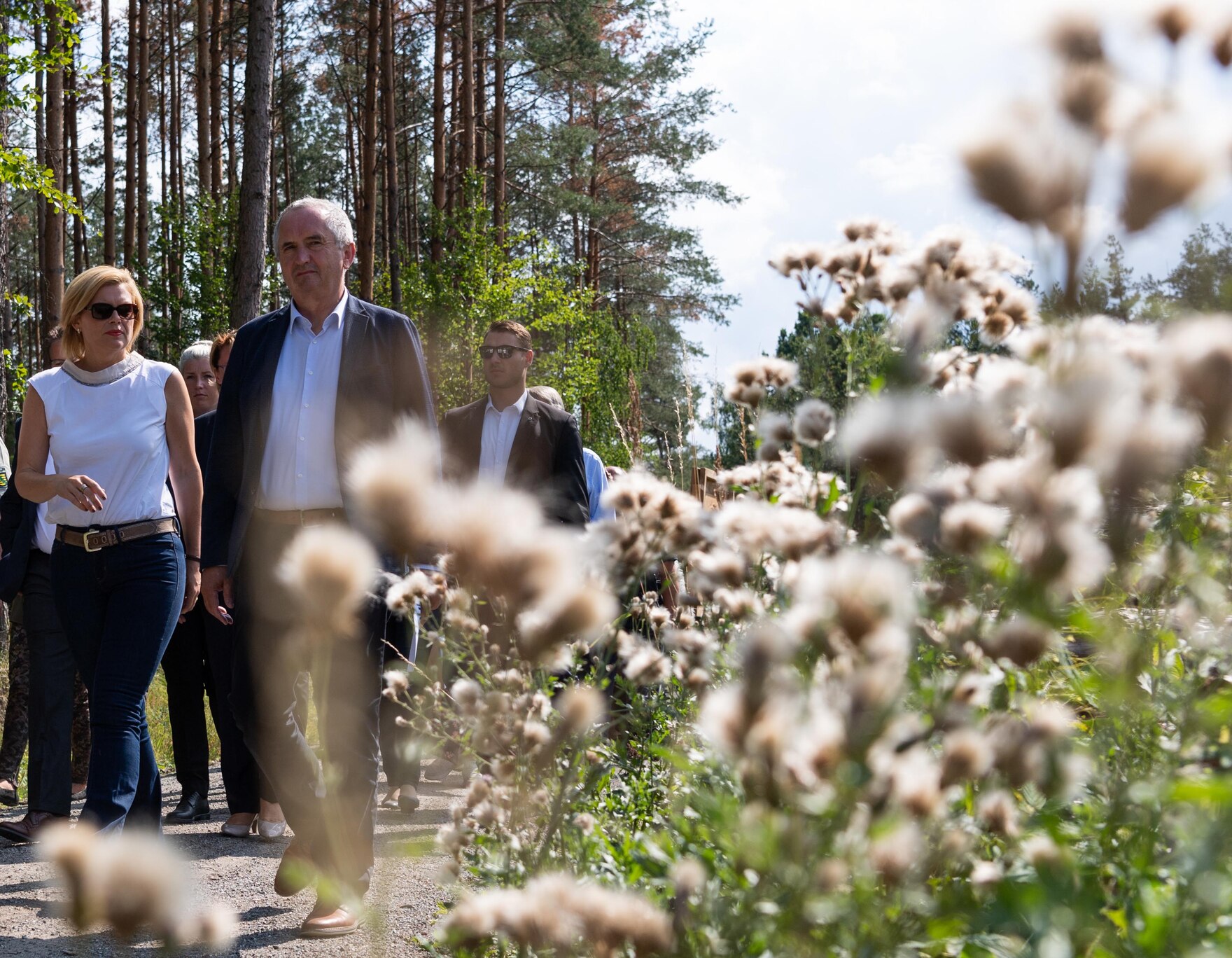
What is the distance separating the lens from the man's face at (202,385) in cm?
602

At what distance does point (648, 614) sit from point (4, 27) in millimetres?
10958

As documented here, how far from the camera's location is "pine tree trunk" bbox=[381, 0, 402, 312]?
18.9 metres

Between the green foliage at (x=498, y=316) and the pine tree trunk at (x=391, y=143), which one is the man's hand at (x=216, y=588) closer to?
the green foliage at (x=498, y=316)

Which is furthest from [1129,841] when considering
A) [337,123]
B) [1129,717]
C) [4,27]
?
[337,123]

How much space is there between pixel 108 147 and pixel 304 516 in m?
25.8

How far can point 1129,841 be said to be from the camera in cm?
146

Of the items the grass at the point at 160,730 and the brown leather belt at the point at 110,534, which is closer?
the brown leather belt at the point at 110,534

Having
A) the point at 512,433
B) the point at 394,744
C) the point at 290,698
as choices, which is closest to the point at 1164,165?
the point at 290,698

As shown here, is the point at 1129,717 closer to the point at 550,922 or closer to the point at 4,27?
the point at 550,922

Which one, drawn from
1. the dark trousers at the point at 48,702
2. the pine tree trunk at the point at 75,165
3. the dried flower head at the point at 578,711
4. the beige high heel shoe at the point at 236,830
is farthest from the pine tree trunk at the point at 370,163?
the dried flower head at the point at 578,711

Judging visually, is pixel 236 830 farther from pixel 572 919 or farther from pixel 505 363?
pixel 572 919

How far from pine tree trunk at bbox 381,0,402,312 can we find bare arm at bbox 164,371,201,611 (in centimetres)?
1475

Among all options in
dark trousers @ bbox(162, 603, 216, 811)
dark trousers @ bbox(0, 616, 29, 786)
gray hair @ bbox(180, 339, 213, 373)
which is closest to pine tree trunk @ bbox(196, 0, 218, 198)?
gray hair @ bbox(180, 339, 213, 373)

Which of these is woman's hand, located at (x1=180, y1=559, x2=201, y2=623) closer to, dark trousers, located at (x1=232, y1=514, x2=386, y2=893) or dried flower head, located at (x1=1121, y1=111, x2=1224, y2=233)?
dark trousers, located at (x1=232, y1=514, x2=386, y2=893)
